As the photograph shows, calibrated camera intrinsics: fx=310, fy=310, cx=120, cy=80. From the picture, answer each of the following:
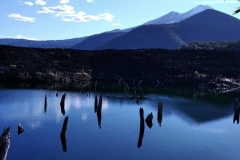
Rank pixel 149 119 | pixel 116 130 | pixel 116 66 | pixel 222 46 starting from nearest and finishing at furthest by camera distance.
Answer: pixel 116 130, pixel 149 119, pixel 116 66, pixel 222 46

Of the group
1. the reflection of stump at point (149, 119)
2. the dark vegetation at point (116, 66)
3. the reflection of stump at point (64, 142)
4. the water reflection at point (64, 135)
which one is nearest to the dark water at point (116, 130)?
the reflection of stump at point (64, 142)

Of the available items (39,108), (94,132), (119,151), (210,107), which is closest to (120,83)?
(210,107)

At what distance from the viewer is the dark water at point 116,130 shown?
33.1 meters

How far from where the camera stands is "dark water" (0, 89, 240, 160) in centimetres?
3312

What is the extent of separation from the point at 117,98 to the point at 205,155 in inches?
1337

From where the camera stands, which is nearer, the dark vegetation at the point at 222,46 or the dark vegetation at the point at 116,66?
the dark vegetation at the point at 116,66

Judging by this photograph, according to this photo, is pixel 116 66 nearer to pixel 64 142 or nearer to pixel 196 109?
pixel 196 109

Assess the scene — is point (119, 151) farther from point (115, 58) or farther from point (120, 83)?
point (115, 58)

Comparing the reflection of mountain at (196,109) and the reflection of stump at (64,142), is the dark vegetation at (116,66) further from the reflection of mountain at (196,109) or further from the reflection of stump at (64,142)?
the reflection of stump at (64,142)

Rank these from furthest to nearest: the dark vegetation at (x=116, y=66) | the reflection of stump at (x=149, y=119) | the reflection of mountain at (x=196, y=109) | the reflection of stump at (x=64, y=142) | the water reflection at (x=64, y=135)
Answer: the dark vegetation at (x=116, y=66) → the reflection of mountain at (x=196, y=109) → the reflection of stump at (x=149, y=119) → the water reflection at (x=64, y=135) → the reflection of stump at (x=64, y=142)

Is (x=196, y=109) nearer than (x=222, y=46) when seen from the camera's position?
Yes

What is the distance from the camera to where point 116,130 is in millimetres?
42688

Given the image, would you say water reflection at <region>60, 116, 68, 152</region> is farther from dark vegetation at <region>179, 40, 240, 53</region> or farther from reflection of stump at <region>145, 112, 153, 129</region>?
dark vegetation at <region>179, 40, 240, 53</region>

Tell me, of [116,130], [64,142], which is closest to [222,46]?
[116,130]
